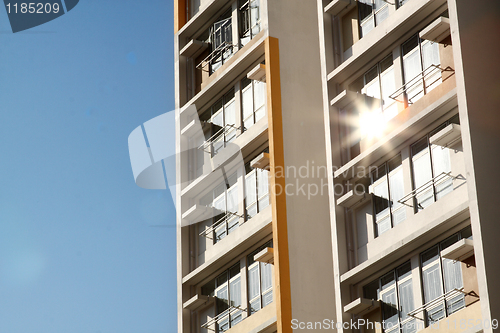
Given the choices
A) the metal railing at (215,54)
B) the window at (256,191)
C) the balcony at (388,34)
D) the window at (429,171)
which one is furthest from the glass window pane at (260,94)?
the window at (429,171)

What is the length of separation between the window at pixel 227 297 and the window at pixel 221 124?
4.05m

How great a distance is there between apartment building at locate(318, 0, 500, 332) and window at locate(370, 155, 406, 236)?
1.1 inches

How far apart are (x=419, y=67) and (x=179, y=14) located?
37.0ft

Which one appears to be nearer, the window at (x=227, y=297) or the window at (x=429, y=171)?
the window at (x=429, y=171)

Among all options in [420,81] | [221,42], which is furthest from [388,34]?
[221,42]

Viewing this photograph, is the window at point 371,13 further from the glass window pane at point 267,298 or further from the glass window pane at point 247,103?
the glass window pane at point 267,298

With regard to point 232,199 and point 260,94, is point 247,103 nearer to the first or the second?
point 260,94

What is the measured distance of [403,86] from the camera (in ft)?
63.2

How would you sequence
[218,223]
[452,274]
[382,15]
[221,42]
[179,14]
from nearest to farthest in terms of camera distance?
[452,274] < [382,15] < [218,223] < [221,42] < [179,14]

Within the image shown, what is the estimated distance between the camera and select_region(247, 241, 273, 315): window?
21.5 m

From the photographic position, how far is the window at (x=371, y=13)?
20.6m

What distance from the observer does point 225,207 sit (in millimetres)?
23859

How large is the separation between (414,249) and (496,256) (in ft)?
8.97

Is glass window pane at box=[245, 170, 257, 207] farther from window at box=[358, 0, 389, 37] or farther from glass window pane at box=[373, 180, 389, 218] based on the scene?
window at box=[358, 0, 389, 37]
